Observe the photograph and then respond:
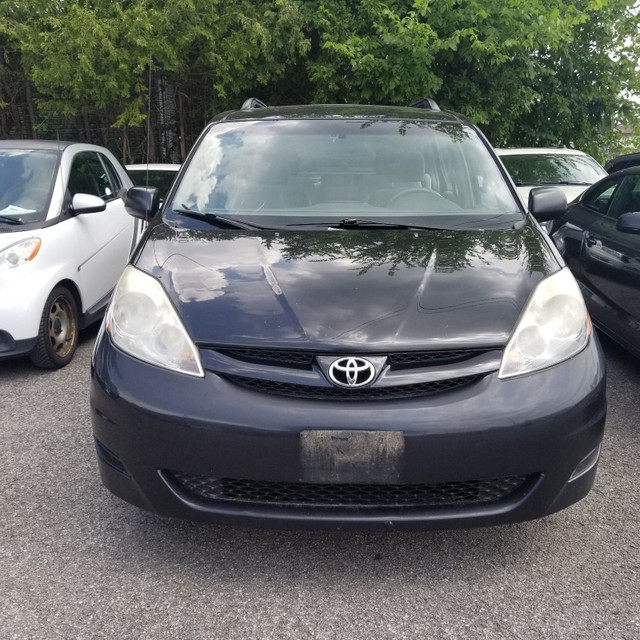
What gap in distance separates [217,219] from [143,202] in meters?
0.67

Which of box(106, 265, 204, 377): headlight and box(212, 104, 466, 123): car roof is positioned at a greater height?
box(212, 104, 466, 123): car roof

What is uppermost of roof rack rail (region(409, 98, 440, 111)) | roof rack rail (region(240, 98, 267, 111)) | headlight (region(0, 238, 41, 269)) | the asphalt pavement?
roof rack rail (region(409, 98, 440, 111))

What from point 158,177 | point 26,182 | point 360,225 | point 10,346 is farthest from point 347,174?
point 158,177

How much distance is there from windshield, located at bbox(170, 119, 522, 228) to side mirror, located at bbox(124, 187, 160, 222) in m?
0.24

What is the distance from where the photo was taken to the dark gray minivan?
2.28m

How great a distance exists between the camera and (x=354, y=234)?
3182 millimetres

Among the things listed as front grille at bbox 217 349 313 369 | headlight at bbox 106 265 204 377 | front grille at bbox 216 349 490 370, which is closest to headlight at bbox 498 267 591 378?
front grille at bbox 216 349 490 370

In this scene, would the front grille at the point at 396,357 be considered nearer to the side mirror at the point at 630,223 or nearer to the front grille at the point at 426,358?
the front grille at the point at 426,358

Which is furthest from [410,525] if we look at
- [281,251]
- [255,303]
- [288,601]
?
[281,251]

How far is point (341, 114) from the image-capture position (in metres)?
4.05

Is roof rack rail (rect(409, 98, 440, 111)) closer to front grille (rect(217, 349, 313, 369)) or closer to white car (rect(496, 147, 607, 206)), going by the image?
front grille (rect(217, 349, 313, 369))

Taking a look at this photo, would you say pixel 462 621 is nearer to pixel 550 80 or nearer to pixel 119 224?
pixel 119 224

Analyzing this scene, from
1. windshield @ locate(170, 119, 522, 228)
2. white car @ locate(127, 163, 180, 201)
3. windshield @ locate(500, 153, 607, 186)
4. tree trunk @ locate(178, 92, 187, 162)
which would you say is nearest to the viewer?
windshield @ locate(170, 119, 522, 228)

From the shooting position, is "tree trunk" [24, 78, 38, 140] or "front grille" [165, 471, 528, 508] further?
"tree trunk" [24, 78, 38, 140]
